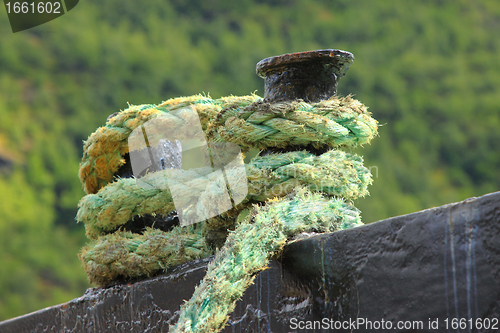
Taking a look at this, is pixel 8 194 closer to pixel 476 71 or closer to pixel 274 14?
pixel 274 14

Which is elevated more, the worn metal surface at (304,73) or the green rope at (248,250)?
the worn metal surface at (304,73)

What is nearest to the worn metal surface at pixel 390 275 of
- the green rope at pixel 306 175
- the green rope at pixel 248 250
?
the green rope at pixel 248 250

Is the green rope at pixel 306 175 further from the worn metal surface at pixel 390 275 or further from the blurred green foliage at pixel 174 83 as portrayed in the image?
the blurred green foliage at pixel 174 83

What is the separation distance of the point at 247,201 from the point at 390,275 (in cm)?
28

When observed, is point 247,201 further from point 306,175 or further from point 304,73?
point 304,73

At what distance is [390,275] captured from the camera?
1.46ft

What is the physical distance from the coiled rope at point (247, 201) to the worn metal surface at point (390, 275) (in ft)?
0.13

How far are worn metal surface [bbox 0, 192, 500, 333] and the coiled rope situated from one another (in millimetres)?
41

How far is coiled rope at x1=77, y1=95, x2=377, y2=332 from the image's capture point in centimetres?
56

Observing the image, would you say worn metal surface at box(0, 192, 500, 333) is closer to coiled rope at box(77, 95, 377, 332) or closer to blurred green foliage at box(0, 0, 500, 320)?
coiled rope at box(77, 95, 377, 332)

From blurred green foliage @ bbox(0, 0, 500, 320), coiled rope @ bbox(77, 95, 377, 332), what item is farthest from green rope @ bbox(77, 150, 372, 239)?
blurred green foliage @ bbox(0, 0, 500, 320)

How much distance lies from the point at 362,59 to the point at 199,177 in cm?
705

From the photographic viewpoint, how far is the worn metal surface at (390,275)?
38 centimetres

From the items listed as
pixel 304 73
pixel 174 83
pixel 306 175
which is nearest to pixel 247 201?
pixel 306 175
